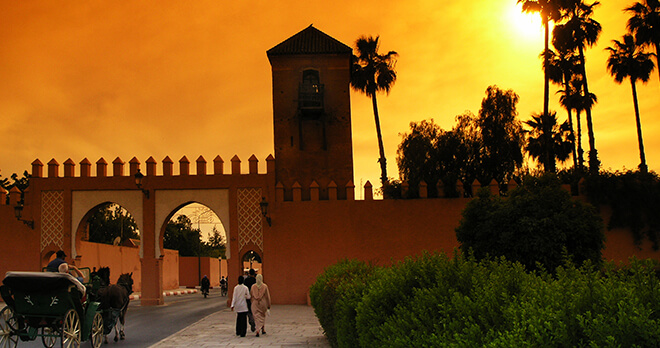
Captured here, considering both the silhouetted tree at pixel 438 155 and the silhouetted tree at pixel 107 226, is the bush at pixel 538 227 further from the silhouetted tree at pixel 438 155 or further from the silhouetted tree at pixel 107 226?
the silhouetted tree at pixel 107 226

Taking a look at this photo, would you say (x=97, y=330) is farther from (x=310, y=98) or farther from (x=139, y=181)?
(x=310, y=98)

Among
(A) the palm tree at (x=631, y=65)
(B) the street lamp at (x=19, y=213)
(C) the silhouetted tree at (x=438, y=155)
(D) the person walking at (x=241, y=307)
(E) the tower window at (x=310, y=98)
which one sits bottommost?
(D) the person walking at (x=241, y=307)

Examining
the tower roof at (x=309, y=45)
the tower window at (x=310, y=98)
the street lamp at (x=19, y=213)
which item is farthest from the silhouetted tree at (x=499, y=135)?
the street lamp at (x=19, y=213)

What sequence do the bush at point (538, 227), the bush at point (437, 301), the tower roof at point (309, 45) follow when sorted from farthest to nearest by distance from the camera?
the tower roof at point (309, 45), the bush at point (538, 227), the bush at point (437, 301)

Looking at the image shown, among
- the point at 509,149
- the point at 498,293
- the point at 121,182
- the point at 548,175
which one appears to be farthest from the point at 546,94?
the point at 498,293

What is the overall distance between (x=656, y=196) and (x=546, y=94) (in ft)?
22.5

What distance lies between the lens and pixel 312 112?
2748 centimetres

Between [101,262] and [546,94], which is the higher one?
[546,94]

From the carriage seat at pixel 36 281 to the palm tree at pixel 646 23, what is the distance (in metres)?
28.7

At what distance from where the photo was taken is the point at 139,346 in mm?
12094

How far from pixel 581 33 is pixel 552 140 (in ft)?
19.6

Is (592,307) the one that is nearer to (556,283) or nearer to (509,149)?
(556,283)

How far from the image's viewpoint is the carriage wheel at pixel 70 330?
9.40m

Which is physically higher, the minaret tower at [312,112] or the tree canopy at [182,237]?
the minaret tower at [312,112]
